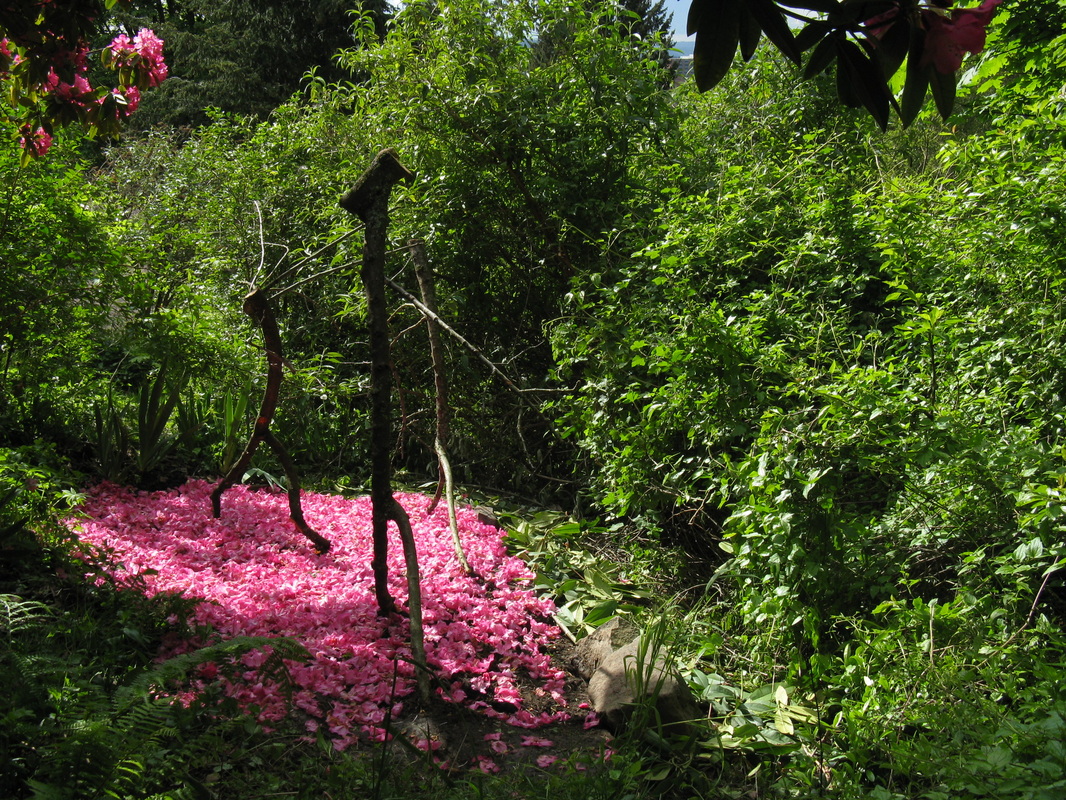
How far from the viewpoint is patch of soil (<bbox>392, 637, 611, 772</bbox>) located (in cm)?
225

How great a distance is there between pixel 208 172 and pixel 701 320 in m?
6.35

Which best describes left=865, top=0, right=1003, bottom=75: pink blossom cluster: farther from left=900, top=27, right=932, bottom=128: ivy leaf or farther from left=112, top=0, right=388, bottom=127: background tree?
left=112, top=0, right=388, bottom=127: background tree

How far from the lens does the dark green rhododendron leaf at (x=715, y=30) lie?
4.31 ft

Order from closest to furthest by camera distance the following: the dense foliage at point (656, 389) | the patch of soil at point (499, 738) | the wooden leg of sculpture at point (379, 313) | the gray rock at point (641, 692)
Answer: the dense foliage at point (656, 389)
the patch of soil at point (499, 738)
the gray rock at point (641, 692)
the wooden leg of sculpture at point (379, 313)

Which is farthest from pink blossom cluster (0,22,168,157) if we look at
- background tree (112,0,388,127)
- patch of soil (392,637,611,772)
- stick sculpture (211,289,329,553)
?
background tree (112,0,388,127)

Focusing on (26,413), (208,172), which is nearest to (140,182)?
(208,172)

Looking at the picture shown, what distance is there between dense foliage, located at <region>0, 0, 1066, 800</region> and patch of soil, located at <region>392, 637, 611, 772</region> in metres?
0.19

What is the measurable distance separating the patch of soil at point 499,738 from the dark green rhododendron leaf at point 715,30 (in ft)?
5.88

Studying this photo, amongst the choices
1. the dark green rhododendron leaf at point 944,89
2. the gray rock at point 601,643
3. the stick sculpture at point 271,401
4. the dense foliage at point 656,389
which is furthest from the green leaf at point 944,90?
the stick sculpture at point 271,401

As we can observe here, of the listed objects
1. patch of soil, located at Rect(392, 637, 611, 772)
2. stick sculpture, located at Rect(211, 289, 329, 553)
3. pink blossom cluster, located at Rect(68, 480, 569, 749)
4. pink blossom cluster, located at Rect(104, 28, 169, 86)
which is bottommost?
patch of soil, located at Rect(392, 637, 611, 772)

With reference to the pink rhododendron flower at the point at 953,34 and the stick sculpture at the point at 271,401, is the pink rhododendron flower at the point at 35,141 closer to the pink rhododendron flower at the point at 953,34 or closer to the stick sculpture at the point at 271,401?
the stick sculpture at the point at 271,401

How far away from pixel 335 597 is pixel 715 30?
8.49ft

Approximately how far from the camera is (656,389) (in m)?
3.36

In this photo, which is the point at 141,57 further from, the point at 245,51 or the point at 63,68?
the point at 245,51
